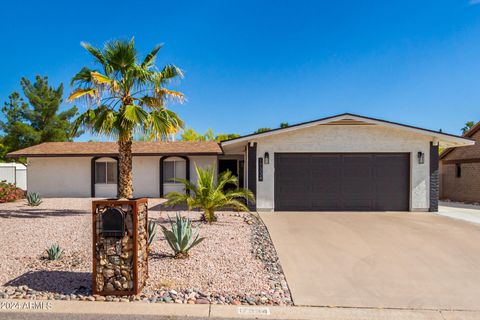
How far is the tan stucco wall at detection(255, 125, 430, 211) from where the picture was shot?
1214 centimetres

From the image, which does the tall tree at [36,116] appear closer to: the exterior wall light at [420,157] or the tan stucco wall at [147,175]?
the tan stucco wall at [147,175]

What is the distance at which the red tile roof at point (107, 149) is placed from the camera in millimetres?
16938

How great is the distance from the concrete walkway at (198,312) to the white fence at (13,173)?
75.4ft

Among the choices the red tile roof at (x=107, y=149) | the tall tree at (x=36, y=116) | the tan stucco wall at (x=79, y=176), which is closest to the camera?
the red tile roof at (x=107, y=149)

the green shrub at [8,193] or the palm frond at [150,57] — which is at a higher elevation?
the palm frond at [150,57]

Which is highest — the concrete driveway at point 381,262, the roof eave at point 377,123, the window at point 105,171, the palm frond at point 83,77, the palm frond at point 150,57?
the palm frond at point 150,57

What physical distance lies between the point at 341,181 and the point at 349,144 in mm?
1589

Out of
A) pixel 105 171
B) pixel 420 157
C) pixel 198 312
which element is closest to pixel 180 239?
pixel 198 312

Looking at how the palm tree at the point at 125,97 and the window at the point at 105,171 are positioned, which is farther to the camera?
the window at the point at 105,171

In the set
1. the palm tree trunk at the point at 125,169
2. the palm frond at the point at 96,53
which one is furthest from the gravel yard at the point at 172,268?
the palm frond at the point at 96,53

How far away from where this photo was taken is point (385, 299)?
4.20 metres

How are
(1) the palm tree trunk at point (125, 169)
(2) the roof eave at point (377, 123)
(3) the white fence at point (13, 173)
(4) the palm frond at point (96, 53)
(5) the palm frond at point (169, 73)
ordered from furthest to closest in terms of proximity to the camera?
(3) the white fence at point (13, 173) < (2) the roof eave at point (377, 123) < (5) the palm frond at point (169, 73) < (4) the palm frond at point (96, 53) < (1) the palm tree trunk at point (125, 169)

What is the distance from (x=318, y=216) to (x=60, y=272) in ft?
27.7

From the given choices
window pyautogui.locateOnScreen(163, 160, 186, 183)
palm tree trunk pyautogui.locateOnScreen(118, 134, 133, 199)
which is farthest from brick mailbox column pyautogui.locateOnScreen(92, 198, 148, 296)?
window pyautogui.locateOnScreen(163, 160, 186, 183)
